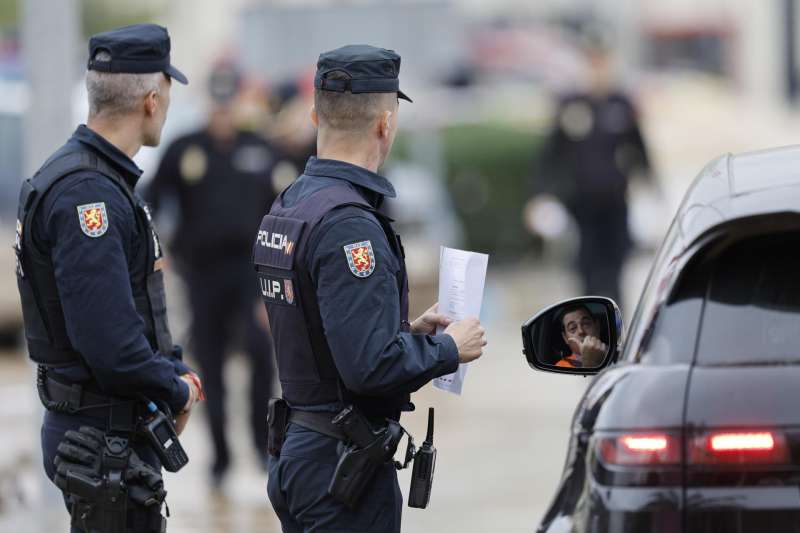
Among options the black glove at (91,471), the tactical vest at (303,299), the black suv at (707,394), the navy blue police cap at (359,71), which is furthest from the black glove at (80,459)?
the black suv at (707,394)

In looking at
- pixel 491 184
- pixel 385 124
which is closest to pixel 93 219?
pixel 385 124

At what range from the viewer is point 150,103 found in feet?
14.7

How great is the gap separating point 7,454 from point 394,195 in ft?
16.4

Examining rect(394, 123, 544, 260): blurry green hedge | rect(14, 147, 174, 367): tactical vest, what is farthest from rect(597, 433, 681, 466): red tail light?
rect(394, 123, 544, 260): blurry green hedge

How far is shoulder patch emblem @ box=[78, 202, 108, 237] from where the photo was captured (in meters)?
4.16

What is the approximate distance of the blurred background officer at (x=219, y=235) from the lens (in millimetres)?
8297

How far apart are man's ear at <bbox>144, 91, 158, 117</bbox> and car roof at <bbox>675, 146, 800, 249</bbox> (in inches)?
61.1

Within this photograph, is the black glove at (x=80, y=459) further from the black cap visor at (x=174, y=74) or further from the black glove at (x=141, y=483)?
the black cap visor at (x=174, y=74)

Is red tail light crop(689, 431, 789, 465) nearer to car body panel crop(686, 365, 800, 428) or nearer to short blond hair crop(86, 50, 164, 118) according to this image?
car body panel crop(686, 365, 800, 428)

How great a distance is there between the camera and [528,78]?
3131 cm

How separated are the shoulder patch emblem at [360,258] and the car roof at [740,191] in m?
0.69

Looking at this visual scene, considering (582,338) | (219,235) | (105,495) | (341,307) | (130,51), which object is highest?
(130,51)

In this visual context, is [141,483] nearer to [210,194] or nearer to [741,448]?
[741,448]

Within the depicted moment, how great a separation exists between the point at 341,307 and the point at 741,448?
1.07 m
